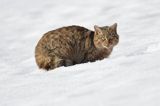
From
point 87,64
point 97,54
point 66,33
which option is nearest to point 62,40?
point 66,33

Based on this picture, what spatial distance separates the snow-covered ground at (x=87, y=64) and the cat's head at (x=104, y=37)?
0.30 metres

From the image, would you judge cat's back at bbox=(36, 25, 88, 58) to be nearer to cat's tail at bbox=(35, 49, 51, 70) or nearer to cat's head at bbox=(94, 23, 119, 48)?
cat's tail at bbox=(35, 49, 51, 70)

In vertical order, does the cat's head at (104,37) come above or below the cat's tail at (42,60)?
above

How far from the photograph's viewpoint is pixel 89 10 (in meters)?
20.8

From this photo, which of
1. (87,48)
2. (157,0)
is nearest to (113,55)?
(87,48)

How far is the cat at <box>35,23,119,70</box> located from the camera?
12.5 metres

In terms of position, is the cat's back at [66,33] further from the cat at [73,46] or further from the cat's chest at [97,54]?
the cat's chest at [97,54]

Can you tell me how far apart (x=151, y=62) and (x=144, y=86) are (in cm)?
140

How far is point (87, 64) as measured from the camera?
12.0m

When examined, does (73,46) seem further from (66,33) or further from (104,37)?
(104,37)

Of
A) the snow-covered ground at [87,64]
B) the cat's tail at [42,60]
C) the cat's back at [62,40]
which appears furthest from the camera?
the cat's back at [62,40]

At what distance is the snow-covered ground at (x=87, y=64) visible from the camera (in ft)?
32.1

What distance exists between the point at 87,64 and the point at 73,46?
2.85 feet

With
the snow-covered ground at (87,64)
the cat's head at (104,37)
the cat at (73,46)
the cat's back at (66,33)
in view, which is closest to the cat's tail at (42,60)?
the cat at (73,46)
